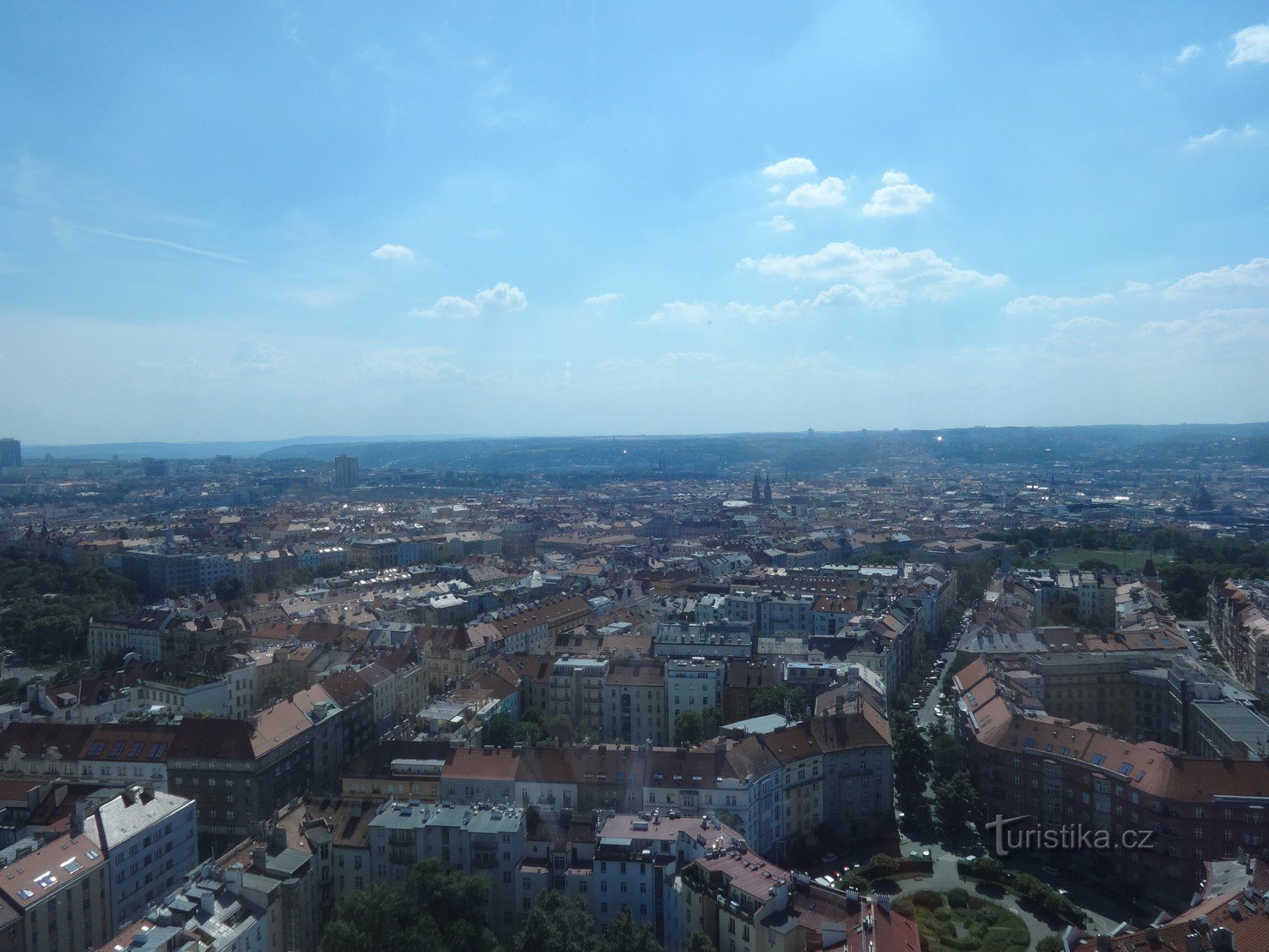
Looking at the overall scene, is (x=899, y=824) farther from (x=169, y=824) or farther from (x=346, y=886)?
(x=169, y=824)

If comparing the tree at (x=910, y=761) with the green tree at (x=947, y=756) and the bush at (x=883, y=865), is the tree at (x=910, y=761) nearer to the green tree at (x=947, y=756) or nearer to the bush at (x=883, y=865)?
the green tree at (x=947, y=756)

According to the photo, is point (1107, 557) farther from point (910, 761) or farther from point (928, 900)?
point (928, 900)

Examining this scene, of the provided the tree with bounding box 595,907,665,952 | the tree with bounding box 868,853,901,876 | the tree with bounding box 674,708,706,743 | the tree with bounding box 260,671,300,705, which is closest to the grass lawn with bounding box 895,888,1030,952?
the tree with bounding box 868,853,901,876

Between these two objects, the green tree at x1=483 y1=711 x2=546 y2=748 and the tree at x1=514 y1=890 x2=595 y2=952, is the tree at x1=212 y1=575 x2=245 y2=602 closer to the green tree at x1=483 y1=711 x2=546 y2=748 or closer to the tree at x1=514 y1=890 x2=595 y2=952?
the green tree at x1=483 y1=711 x2=546 y2=748

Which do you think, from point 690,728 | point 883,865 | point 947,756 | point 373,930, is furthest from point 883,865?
point 373,930

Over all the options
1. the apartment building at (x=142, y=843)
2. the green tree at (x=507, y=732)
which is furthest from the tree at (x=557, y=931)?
the green tree at (x=507, y=732)
